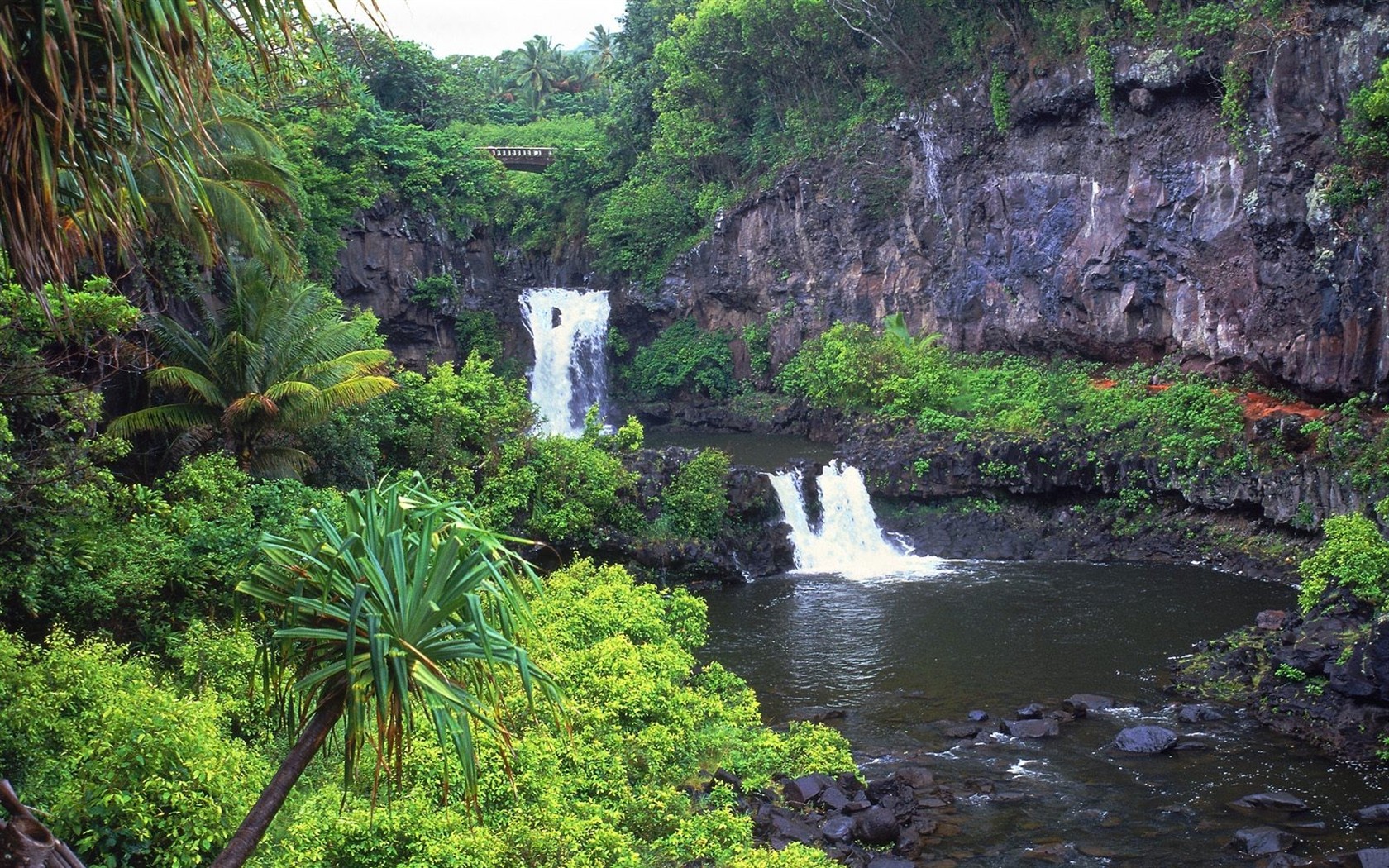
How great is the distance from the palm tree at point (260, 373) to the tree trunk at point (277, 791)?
1181 centimetres

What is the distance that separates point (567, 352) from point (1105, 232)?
59.2 feet

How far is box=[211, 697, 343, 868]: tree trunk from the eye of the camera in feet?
18.6

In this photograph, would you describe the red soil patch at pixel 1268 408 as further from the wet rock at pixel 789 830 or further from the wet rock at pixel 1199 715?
the wet rock at pixel 789 830

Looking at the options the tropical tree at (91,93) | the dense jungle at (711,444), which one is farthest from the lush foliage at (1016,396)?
the tropical tree at (91,93)

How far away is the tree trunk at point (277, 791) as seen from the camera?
18.6 feet

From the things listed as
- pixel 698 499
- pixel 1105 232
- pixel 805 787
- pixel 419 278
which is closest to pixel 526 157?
pixel 419 278

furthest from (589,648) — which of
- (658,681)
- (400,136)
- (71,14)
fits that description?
(400,136)

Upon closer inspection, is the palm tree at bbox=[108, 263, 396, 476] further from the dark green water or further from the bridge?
the bridge

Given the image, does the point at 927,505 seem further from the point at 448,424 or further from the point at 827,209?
the point at 827,209

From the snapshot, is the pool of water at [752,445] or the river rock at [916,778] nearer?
the river rock at [916,778]

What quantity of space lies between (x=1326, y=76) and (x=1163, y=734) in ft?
52.7

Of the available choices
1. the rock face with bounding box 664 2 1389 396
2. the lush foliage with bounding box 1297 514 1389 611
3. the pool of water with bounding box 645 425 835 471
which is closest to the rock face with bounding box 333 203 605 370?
the pool of water with bounding box 645 425 835 471

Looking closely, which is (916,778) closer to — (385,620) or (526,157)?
(385,620)

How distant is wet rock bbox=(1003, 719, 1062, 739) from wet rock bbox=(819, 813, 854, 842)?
164 inches
